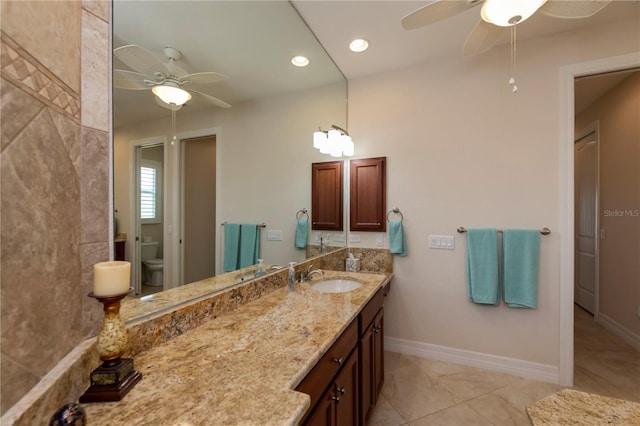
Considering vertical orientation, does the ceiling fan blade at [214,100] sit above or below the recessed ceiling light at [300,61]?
below

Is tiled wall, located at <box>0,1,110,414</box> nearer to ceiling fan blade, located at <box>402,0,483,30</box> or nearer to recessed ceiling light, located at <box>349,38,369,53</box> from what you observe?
ceiling fan blade, located at <box>402,0,483,30</box>

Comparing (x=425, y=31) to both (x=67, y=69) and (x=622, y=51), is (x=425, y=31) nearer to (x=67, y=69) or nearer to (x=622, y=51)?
(x=622, y=51)

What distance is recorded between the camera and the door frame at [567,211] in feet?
6.70

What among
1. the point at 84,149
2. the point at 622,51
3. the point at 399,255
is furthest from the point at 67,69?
the point at 622,51

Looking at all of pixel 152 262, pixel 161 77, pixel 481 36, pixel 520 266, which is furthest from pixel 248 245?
pixel 520 266

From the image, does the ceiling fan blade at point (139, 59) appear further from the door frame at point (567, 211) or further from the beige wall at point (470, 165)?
the door frame at point (567, 211)

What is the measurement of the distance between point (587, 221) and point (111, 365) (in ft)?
16.4

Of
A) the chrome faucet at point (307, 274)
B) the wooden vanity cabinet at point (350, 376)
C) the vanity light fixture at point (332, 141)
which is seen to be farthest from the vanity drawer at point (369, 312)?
the vanity light fixture at point (332, 141)

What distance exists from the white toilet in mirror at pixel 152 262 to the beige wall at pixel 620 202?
409cm

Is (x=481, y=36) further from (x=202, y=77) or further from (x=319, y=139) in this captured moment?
(x=202, y=77)

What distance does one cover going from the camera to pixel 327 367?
106 cm

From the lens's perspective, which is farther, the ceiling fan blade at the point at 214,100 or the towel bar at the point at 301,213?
the towel bar at the point at 301,213

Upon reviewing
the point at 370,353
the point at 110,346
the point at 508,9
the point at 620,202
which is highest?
the point at 508,9

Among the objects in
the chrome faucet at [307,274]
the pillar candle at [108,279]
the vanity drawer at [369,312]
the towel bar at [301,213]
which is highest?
the towel bar at [301,213]
